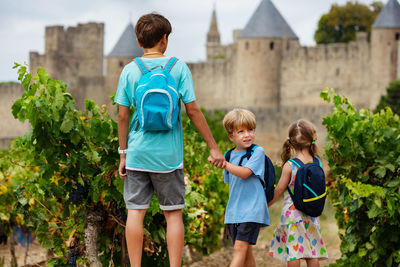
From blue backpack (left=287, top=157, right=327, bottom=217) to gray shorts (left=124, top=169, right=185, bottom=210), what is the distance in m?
0.93

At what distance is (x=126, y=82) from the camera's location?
418cm

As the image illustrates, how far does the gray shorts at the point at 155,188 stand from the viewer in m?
4.16

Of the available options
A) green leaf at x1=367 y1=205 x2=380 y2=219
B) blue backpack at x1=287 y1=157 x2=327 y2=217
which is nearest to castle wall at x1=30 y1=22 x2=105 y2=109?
green leaf at x1=367 y1=205 x2=380 y2=219

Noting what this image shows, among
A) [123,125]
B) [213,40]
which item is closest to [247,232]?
[123,125]

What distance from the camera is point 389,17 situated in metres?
31.6

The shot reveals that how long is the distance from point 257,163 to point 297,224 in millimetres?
617

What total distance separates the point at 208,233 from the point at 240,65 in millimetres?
27496

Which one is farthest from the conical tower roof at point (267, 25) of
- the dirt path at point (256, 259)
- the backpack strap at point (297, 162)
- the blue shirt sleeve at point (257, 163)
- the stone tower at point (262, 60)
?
the blue shirt sleeve at point (257, 163)

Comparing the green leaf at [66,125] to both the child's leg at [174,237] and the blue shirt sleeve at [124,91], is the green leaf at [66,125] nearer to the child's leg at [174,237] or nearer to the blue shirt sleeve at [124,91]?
the blue shirt sleeve at [124,91]

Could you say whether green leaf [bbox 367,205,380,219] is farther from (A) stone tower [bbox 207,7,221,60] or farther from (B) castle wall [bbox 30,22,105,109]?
(A) stone tower [bbox 207,7,221,60]

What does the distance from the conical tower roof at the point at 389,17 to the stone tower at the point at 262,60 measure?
4.79 meters

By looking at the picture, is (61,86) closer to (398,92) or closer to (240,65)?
(398,92)

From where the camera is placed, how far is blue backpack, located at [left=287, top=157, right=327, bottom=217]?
4.78m

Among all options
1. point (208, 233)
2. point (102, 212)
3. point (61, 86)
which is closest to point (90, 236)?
point (102, 212)
